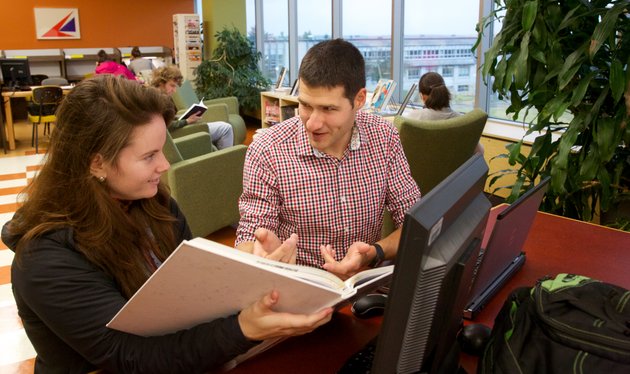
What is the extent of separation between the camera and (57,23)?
10.6 meters

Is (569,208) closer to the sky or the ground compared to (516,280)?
closer to the ground

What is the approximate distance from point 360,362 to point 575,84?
2.44 meters

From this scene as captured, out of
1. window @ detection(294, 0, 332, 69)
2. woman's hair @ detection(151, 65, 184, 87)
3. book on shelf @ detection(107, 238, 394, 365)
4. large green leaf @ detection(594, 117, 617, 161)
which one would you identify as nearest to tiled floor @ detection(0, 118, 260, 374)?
book on shelf @ detection(107, 238, 394, 365)

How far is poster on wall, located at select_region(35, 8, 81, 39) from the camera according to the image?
1045 centimetres

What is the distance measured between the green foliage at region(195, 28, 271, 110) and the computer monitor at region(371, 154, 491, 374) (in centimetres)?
784

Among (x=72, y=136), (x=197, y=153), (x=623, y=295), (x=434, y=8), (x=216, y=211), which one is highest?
(x=434, y=8)

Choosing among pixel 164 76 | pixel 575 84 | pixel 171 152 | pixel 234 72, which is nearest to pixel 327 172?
pixel 575 84

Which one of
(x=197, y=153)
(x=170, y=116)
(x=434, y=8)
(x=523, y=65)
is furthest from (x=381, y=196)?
(x=434, y=8)

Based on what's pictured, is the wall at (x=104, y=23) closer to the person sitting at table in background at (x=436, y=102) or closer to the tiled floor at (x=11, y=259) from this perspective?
the tiled floor at (x=11, y=259)

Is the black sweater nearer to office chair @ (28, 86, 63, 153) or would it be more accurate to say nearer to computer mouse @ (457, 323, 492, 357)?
computer mouse @ (457, 323, 492, 357)

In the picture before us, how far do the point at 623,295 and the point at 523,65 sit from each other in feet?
7.20

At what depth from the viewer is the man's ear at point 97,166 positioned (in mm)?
1190

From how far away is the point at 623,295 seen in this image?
974 millimetres

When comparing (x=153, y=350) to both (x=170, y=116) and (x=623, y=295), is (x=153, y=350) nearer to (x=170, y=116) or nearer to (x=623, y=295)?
Result: (x=170, y=116)
